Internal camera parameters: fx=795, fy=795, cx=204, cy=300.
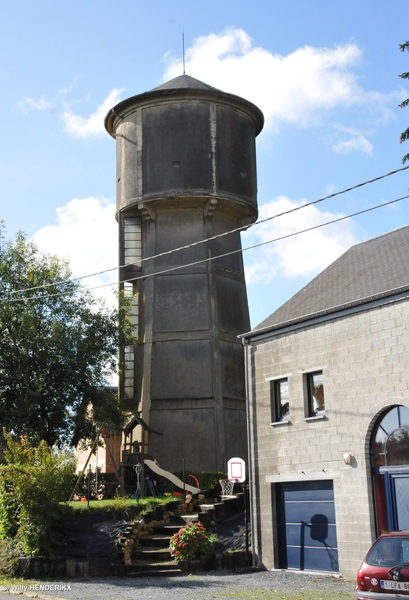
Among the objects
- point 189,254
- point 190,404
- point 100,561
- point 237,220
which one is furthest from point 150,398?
point 100,561

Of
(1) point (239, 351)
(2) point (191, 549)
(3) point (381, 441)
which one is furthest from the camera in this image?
(1) point (239, 351)

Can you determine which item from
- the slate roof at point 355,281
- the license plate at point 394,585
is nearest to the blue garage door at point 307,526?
the slate roof at point 355,281

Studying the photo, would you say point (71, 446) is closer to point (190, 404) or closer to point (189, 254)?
→ point (190, 404)

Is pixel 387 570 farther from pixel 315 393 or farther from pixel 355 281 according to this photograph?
pixel 355 281

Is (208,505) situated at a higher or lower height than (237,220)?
lower

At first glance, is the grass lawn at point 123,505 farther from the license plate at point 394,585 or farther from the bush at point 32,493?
the license plate at point 394,585

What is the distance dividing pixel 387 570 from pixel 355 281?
1072cm

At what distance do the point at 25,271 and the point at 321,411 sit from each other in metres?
16.3

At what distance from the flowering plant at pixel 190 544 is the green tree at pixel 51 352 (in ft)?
36.1

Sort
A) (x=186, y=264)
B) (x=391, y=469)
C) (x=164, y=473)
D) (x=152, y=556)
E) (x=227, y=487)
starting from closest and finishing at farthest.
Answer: (x=391, y=469) → (x=152, y=556) → (x=227, y=487) → (x=164, y=473) → (x=186, y=264)

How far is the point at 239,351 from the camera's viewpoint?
3400 centimetres

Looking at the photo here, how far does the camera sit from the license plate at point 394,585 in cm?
1193

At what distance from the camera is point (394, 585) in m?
12.0

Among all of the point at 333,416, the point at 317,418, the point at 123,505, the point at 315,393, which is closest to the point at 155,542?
the point at 123,505
